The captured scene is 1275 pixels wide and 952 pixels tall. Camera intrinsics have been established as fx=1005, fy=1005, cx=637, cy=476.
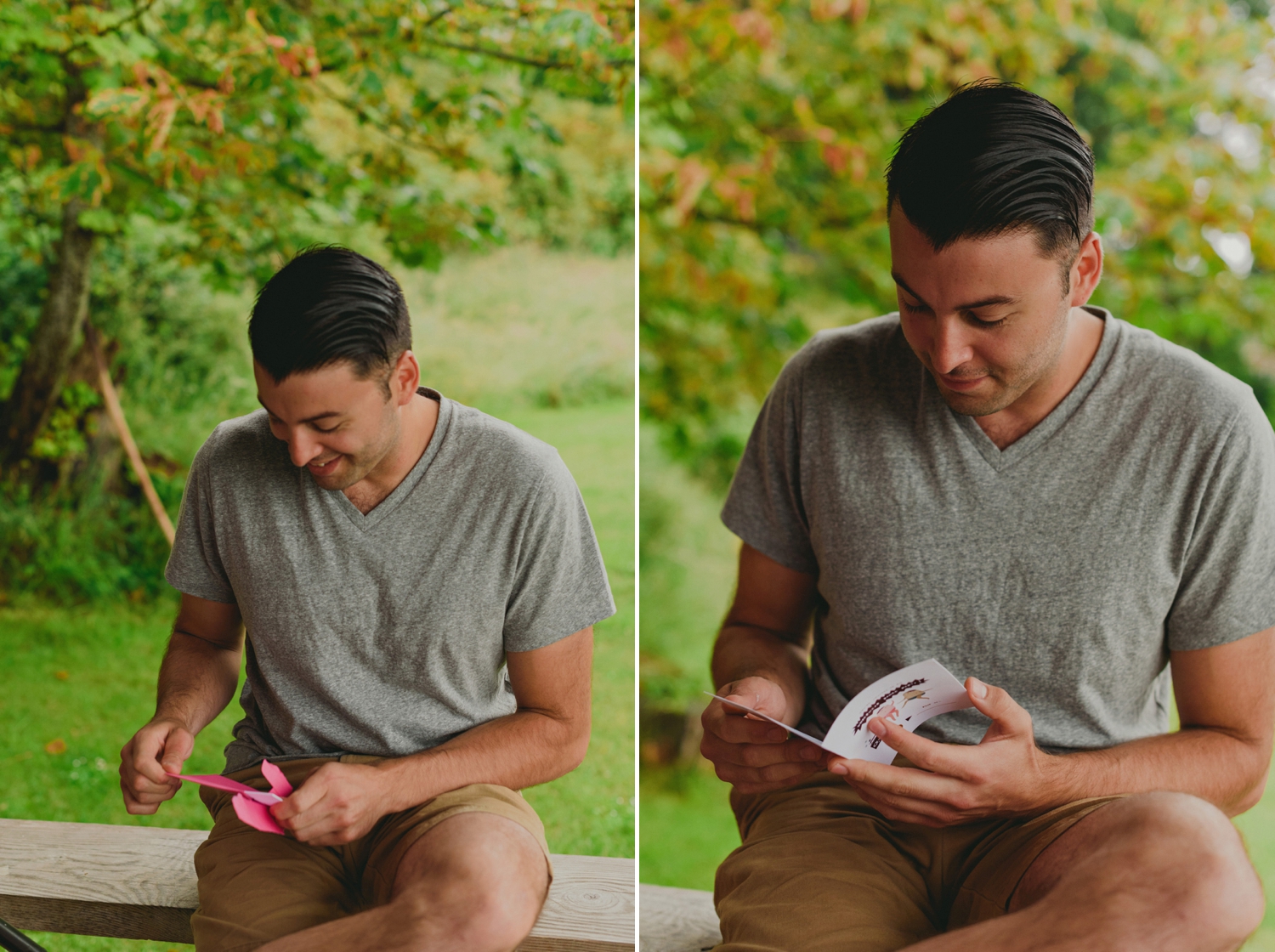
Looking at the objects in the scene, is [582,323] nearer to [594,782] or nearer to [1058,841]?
[594,782]

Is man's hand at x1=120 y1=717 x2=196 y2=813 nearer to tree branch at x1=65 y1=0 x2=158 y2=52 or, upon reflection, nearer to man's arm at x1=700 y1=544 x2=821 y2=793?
man's arm at x1=700 y1=544 x2=821 y2=793

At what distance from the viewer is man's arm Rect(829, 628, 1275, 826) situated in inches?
50.0

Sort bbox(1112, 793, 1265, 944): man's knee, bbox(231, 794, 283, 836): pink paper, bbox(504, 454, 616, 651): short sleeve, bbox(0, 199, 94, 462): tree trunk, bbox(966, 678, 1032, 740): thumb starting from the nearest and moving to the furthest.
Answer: bbox(1112, 793, 1265, 944): man's knee < bbox(966, 678, 1032, 740): thumb < bbox(231, 794, 283, 836): pink paper < bbox(504, 454, 616, 651): short sleeve < bbox(0, 199, 94, 462): tree trunk

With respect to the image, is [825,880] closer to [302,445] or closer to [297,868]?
[297,868]

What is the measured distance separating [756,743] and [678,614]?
2.51 meters

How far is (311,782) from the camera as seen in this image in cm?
137

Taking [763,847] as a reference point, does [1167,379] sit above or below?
above

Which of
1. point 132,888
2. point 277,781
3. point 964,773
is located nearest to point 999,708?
point 964,773

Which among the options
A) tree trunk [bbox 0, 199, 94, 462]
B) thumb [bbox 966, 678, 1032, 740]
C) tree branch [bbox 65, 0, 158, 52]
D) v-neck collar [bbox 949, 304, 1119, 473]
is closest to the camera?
thumb [bbox 966, 678, 1032, 740]

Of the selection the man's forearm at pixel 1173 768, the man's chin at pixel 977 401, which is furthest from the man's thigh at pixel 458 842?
the man's chin at pixel 977 401

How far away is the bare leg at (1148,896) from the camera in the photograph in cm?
107

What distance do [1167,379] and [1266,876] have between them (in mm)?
2401

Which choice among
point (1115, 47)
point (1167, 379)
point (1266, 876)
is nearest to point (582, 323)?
point (1115, 47)

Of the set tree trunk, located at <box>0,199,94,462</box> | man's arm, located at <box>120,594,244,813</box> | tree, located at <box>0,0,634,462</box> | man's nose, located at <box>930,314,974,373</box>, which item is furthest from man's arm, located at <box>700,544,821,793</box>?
tree trunk, located at <box>0,199,94,462</box>
